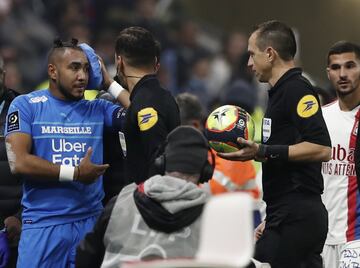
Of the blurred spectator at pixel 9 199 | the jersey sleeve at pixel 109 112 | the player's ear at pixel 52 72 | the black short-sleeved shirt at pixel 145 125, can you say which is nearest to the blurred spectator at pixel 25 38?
the blurred spectator at pixel 9 199

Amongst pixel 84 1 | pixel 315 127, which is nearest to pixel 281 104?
pixel 315 127

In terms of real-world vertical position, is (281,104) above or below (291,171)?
above

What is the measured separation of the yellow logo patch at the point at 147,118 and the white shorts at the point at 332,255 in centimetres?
210

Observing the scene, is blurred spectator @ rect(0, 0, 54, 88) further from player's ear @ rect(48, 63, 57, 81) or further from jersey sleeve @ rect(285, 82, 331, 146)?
jersey sleeve @ rect(285, 82, 331, 146)

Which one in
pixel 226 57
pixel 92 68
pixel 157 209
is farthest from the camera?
pixel 226 57

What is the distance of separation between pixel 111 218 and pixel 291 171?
72.1 inches

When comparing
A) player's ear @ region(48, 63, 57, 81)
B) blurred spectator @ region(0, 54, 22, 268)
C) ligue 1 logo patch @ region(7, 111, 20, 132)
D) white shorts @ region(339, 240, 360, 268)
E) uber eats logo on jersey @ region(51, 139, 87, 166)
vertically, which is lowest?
white shorts @ region(339, 240, 360, 268)

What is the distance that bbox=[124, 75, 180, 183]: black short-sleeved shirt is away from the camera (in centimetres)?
669

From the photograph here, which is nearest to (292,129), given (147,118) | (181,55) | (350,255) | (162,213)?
(147,118)

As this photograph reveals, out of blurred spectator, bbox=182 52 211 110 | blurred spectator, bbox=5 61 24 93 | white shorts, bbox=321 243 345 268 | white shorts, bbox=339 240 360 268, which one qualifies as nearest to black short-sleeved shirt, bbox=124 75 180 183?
white shorts, bbox=339 240 360 268

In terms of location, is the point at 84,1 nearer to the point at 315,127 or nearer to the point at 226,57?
the point at 226,57

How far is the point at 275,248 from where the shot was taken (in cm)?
670

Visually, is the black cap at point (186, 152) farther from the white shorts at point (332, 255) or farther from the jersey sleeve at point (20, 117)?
the white shorts at point (332, 255)

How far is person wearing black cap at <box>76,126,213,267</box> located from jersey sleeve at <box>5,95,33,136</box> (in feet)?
5.34
